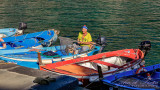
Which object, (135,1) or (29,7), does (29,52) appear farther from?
(135,1)

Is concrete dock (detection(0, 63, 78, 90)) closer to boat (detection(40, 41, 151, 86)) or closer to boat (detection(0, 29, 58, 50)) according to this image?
boat (detection(40, 41, 151, 86))

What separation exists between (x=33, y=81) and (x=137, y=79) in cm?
542

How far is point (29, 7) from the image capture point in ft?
120

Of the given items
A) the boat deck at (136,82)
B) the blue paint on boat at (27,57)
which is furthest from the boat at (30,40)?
the boat deck at (136,82)

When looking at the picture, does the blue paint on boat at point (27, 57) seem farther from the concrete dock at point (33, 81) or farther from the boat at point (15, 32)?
the concrete dock at point (33, 81)

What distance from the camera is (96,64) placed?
1293 cm

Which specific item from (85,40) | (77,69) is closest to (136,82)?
(77,69)

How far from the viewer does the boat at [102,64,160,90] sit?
9617 mm

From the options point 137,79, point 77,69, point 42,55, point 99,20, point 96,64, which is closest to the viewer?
point 137,79

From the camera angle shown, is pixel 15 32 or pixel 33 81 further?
pixel 15 32

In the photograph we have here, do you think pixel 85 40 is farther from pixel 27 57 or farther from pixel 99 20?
pixel 99 20

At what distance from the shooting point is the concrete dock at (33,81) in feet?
22.3

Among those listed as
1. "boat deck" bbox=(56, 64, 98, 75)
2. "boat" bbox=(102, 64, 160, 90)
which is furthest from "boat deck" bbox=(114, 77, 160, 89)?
"boat deck" bbox=(56, 64, 98, 75)

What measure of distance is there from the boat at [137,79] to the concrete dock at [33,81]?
2932mm
